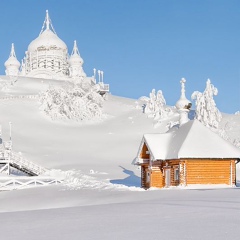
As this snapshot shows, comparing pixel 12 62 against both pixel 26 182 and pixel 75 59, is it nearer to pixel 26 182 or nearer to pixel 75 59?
pixel 75 59

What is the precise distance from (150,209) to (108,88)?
6661cm

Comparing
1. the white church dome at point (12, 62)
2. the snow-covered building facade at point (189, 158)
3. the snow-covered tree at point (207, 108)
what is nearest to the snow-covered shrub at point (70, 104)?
the snow-covered tree at point (207, 108)

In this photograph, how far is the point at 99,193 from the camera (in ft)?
83.6

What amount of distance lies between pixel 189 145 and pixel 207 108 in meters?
41.0

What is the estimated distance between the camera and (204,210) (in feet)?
45.2

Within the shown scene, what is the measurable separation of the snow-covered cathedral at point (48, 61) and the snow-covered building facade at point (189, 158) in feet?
250

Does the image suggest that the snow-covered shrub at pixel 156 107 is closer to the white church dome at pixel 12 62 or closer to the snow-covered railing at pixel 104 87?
the snow-covered railing at pixel 104 87

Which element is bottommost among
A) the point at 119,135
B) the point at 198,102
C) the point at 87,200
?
the point at 87,200

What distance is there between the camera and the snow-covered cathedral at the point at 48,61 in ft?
349

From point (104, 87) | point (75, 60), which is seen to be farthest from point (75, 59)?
point (104, 87)

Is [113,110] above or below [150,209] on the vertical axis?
above

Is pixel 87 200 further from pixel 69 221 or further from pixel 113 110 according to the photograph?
pixel 113 110

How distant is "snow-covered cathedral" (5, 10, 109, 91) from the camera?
106m

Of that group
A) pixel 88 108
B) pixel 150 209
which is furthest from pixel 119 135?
pixel 150 209
